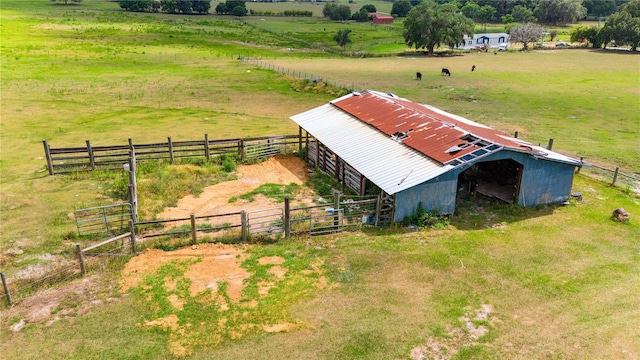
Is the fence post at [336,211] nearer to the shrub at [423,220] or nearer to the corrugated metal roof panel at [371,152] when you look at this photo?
the corrugated metal roof panel at [371,152]

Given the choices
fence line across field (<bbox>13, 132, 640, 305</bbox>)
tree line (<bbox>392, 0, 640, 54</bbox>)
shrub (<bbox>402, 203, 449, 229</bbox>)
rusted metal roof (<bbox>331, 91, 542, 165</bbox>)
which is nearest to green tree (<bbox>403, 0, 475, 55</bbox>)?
tree line (<bbox>392, 0, 640, 54</bbox>)

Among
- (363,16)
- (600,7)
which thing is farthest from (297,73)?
(600,7)

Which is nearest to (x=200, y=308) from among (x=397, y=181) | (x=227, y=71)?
(x=397, y=181)

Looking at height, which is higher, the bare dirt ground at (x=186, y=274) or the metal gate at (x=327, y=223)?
the metal gate at (x=327, y=223)

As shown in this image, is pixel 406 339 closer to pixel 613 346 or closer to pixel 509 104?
pixel 613 346

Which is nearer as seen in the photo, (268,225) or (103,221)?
→ (268,225)

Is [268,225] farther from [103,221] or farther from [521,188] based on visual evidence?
[521,188]

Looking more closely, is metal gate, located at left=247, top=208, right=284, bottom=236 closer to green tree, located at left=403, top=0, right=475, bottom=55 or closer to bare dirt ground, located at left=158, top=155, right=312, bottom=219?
bare dirt ground, located at left=158, top=155, right=312, bottom=219

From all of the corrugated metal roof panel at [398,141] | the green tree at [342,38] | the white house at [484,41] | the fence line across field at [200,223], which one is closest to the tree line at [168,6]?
the green tree at [342,38]

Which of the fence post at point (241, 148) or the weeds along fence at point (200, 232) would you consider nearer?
the weeds along fence at point (200, 232)
